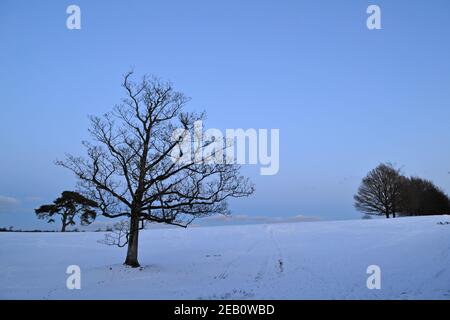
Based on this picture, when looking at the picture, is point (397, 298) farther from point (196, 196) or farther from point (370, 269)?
point (196, 196)

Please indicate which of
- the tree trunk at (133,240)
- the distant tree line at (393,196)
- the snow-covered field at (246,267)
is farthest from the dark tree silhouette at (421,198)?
the tree trunk at (133,240)

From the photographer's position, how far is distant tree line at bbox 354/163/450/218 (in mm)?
64125

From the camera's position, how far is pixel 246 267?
21781mm

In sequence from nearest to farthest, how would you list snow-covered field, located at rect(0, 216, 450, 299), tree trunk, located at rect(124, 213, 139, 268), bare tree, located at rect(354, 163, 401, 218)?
snow-covered field, located at rect(0, 216, 450, 299), tree trunk, located at rect(124, 213, 139, 268), bare tree, located at rect(354, 163, 401, 218)

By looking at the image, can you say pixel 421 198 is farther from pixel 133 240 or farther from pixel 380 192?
pixel 133 240

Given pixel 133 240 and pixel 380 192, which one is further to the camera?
pixel 380 192

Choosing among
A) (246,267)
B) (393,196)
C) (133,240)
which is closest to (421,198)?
(393,196)

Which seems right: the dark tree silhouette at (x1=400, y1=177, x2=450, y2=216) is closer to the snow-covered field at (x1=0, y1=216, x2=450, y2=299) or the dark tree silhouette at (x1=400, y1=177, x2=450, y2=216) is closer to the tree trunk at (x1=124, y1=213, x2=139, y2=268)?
the snow-covered field at (x1=0, y1=216, x2=450, y2=299)

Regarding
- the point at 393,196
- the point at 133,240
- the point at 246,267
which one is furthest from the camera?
the point at 393,196

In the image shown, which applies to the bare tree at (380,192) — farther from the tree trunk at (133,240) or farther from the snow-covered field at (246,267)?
the tree trunk at (133,240)

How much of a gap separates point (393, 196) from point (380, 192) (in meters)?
2.37

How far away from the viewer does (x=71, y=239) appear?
130ft

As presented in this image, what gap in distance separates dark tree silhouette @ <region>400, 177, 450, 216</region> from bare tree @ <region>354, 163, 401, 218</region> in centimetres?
187

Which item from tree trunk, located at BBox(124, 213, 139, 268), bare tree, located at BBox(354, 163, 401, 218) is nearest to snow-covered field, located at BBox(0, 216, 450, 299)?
tree trunk, located at BBox(124, 213, 139, 268)
